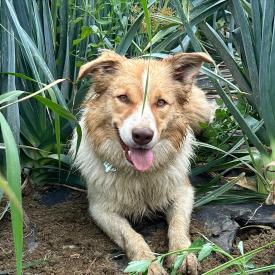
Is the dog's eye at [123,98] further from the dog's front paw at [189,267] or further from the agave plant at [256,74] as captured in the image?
the dog's front paw at [189,267]

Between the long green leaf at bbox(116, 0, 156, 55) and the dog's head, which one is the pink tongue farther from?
the long green leaf at bbox(116, 0, 156, 55)

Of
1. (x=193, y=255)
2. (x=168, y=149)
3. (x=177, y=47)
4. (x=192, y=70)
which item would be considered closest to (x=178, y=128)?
(x=168, y=149)

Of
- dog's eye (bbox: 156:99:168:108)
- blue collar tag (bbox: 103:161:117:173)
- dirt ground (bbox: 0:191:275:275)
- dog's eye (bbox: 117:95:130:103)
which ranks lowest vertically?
dirt ground (bbox: 0:191:275:275)

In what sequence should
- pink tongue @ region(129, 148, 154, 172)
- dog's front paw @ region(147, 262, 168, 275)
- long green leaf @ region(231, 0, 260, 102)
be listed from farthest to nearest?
long green leaf @ region(231, 0, 260, 102) < pink tongue @ region(129, 148, 154, 172) < dog's front paw @ region(147, 262, 168, 275)

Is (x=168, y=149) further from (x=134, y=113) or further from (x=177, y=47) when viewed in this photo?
(x=177, y=47)

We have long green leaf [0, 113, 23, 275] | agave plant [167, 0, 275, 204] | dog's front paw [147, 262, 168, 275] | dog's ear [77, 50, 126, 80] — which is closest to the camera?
long green leaf [0, 113, 23, 275]

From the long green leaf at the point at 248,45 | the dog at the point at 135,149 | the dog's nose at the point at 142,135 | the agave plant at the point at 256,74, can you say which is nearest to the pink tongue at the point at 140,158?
the dog at the point at 135,149

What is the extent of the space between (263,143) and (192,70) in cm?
70

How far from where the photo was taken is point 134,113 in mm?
3002

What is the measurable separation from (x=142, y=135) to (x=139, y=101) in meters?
0.25

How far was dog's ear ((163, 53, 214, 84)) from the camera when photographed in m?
3.32

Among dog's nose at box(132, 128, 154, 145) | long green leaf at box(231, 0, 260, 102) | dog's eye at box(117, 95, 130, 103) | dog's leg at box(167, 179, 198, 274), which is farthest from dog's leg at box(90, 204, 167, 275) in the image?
long green leaf at box(231, 0, 260, 102)

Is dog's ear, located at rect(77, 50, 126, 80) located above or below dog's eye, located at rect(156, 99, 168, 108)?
above

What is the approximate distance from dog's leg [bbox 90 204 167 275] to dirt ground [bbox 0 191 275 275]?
0.18 ft
